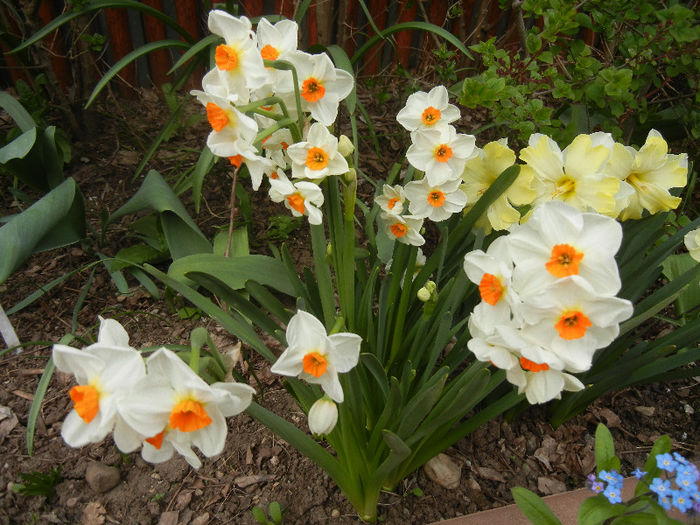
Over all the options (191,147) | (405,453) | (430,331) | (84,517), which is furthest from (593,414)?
(191,147)

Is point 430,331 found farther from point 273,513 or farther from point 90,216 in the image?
point 90,216

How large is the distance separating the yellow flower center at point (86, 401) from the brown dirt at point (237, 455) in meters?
0.82

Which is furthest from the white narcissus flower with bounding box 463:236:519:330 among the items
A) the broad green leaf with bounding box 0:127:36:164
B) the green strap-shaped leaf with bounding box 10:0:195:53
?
the green strap-shaped leaf with bounding box 10:0:195:53

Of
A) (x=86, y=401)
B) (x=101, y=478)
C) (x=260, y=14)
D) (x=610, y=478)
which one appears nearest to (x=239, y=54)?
(x=86, y=401)

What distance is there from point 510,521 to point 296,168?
1.03 m

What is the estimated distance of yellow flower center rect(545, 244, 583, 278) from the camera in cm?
87

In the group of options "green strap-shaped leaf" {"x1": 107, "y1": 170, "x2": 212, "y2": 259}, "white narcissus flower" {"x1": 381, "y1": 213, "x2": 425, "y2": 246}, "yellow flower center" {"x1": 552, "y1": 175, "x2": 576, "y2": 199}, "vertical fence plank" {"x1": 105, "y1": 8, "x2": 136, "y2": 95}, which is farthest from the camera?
"vertical fence plank" {"x1": 105, "y1": 8, "x2": 136, "y2": 95}

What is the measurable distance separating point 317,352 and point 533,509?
1.99 feet

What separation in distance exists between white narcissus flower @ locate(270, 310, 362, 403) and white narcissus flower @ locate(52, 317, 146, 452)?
0.24 meters

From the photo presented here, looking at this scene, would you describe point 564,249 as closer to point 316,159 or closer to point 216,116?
point 316,159

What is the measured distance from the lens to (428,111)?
1236 mm

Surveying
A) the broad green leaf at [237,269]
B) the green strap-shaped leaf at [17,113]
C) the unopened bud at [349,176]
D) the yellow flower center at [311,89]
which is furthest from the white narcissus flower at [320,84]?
the green strap-shaped leaf at [17,113]

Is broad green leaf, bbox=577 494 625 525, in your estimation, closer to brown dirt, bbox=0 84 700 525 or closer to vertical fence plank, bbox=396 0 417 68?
brown dirt, bbox=0 84 700 525

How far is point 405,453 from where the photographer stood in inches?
46.1
